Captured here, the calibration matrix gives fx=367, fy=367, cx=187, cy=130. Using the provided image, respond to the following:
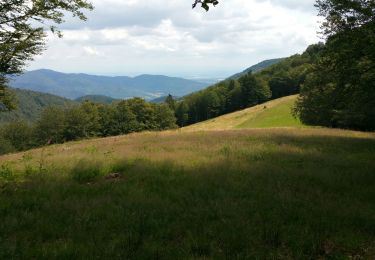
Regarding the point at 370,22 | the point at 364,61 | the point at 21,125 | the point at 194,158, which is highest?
the point at 370,22

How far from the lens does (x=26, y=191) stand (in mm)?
10625

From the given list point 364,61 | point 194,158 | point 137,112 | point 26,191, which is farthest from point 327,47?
point 137,112

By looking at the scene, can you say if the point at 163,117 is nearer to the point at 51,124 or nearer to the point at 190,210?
the point at 51,124

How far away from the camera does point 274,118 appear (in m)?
85.2

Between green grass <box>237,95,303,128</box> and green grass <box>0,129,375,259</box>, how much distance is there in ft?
207

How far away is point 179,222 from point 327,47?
17439 millimetres

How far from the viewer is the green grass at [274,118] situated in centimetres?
7803

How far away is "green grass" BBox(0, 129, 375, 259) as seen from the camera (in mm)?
6668

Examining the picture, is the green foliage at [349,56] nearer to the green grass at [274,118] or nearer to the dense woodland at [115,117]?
the green grass at [274,118]

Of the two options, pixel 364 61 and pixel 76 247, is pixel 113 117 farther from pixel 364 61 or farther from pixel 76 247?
pixel 76 247

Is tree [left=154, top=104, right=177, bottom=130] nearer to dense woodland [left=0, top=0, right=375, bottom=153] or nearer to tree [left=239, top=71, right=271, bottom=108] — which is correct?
dense woodland [left=0, top=0, right=375, bottom=153]

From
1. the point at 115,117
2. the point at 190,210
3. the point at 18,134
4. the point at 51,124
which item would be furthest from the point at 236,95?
the point at 190,210

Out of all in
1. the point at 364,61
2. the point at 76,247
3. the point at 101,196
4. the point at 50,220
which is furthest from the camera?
the point at 364,61

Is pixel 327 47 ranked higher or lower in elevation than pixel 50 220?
higher
